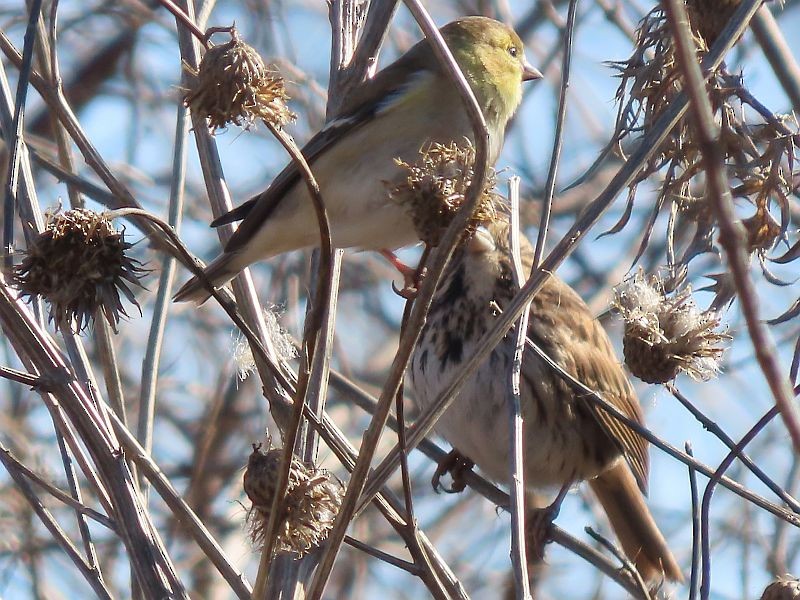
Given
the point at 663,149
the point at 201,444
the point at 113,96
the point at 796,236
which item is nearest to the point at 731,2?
the point at 663,149

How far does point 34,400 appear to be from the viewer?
18.6 ft

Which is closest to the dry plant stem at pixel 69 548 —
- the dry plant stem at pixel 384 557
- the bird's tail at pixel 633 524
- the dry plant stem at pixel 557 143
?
the dry plant stem at pixel 384 557

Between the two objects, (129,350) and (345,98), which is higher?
(129,350)

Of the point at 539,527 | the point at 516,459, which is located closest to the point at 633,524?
the point at 539,527

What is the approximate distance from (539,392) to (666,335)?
198 cm

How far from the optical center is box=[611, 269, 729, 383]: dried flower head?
98.7 inches

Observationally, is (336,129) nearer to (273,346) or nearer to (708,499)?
(273,346)

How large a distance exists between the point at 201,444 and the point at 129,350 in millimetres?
1075

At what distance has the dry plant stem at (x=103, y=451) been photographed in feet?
6.57

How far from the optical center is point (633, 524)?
4.66 metres

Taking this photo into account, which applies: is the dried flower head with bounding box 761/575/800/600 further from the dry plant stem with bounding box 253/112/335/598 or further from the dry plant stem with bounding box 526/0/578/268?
the dry plant stem with bounding box 253/112/335/598

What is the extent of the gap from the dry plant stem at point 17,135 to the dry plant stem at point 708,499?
1.38 meters

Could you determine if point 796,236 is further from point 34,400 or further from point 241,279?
→ point 34,400

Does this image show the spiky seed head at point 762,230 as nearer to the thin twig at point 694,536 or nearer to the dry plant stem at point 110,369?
the thin twig at point 694,536
